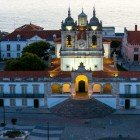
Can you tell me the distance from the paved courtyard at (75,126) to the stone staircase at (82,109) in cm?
104

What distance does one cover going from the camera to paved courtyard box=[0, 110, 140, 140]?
54.5m

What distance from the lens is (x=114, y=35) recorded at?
115m

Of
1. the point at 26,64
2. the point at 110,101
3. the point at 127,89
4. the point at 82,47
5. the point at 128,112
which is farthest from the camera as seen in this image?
the point at 26,64

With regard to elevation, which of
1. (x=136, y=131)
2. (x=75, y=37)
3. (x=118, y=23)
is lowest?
(x=136, y=131)

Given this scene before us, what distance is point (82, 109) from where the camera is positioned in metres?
62.9

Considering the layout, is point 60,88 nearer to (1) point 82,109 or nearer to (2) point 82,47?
(1) point 82,109

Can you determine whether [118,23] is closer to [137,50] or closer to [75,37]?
[137,50]

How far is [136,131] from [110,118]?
21.2 feet

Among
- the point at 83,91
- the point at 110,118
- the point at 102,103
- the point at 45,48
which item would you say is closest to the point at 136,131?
the point at 110,118

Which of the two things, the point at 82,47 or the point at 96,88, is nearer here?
the point at 96,88

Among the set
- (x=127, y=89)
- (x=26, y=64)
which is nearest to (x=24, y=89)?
(x=26, y=64)

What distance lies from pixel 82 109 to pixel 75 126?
5.02 m

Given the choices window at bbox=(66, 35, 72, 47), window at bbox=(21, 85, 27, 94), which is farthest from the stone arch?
window at bbox=(66, 35, 72, 47)

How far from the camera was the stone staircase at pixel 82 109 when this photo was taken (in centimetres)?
6231
